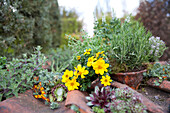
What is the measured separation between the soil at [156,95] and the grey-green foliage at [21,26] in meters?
2.73

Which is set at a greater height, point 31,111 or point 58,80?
point 58,80

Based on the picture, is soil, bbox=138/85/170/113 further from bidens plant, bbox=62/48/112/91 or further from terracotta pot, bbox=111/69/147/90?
bidens plant, bbox=62/48/112/91

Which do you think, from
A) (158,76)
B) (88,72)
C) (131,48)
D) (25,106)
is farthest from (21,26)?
(158,76)

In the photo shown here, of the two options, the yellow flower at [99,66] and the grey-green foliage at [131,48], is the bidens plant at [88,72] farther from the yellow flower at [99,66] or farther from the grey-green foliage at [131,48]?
the grey-green foliage at [131,48]

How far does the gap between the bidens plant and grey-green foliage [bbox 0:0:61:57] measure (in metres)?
1.67

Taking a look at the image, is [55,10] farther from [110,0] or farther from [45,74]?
[45,74]

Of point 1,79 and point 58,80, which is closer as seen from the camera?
point 1,79

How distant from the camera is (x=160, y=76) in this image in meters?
2.26

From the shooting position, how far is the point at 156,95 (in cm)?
210

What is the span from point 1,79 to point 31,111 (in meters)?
0.69

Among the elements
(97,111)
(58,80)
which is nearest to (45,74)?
(58,80)

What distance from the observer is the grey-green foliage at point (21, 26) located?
2.62 metres

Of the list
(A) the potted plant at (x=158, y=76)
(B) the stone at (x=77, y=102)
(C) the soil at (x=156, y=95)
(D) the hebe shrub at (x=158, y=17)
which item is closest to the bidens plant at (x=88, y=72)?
(B) the stone at (x=77, y=102)

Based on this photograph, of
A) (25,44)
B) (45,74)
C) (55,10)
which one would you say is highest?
(55,10)
